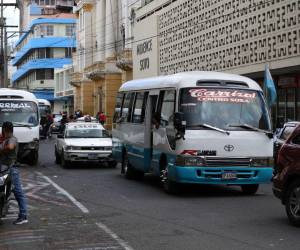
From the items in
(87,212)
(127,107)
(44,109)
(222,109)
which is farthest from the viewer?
(44,109)

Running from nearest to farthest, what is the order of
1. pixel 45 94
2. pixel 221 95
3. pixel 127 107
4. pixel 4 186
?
pixel 4 186
pixel 221 95
pixel 127 107
pixel 45 94

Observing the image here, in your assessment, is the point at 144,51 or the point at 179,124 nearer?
the point at 179,124

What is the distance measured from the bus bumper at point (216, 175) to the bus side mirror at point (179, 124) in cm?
70

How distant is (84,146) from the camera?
70.5ft

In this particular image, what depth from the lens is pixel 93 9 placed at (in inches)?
2547

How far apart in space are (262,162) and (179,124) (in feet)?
6.64

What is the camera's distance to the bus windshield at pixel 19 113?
22.7 metres

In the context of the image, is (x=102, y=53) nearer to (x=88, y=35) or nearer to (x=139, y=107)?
(x=88, y=35)

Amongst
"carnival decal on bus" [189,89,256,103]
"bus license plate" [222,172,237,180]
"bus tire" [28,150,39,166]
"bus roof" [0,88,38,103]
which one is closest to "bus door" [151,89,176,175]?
"carnival decal on bus" [189,89,256,103]

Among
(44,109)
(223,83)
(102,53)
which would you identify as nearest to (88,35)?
(102,53)

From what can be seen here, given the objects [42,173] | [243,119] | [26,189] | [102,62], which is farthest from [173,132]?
[102,62]

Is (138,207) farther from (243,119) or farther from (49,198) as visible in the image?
(243,119)

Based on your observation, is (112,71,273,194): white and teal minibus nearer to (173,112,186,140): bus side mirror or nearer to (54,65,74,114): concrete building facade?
(173,112,186,140): bus side mirror

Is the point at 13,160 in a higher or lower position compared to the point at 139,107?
lower
